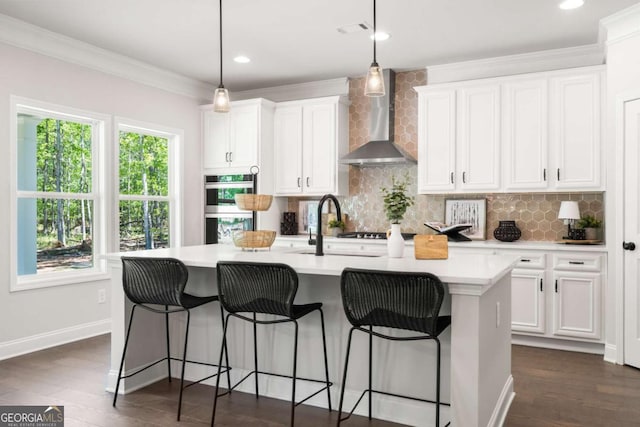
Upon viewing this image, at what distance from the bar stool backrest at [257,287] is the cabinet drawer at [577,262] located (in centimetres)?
281

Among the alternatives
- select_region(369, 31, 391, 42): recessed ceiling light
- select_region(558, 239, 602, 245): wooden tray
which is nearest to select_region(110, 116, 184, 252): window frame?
select_region(369, 31, 391, 42): recessed ceiling light

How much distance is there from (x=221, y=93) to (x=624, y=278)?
3346 mm

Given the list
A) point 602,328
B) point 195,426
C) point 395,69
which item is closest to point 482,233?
point 602,328

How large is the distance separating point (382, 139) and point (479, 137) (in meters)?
1.07

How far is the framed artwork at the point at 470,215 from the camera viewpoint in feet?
17.1

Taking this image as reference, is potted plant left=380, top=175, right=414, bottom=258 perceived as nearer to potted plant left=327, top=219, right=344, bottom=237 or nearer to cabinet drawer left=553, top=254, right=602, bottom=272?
cabinet drawer left=553, top=254, right=602, bottom=272

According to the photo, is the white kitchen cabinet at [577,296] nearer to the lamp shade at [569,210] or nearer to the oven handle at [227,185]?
the lamp shade at [569,210]

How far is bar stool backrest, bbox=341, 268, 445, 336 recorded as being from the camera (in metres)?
2.27

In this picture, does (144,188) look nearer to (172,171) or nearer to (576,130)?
(172,171)

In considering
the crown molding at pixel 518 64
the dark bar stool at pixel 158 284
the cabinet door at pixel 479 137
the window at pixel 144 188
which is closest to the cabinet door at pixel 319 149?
the crown molding at pixel 518 64

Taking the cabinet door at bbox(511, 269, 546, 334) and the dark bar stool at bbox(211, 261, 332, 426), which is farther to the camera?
the cabinet door at bbox(511, 269, 546, 334)

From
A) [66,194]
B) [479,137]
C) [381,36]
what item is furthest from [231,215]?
[479,137]

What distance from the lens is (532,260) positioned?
4.48 metres

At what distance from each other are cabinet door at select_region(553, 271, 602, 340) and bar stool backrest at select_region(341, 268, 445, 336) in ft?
8.40
